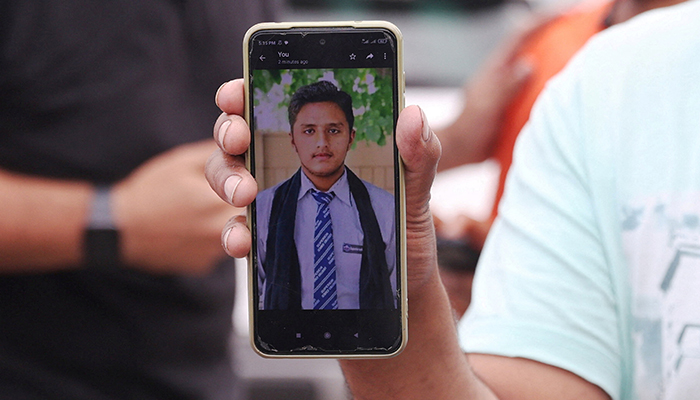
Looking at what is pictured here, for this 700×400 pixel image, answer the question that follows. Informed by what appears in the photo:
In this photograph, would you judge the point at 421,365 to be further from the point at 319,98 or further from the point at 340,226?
the point at 319,98

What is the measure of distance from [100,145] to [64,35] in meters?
0.17

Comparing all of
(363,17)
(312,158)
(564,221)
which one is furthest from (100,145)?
(363,17)

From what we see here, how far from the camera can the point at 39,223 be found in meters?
1.01

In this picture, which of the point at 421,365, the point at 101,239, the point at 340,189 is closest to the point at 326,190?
the point at 340,189

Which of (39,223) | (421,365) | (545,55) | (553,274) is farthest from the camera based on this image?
(545,55)

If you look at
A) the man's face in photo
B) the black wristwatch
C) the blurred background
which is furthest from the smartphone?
the blurred background

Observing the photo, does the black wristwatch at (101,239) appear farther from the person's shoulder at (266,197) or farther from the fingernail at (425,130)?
the fingernail at (425,130)

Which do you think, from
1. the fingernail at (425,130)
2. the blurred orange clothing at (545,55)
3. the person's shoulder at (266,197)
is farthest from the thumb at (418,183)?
the blurred orange clothing at (545,55)

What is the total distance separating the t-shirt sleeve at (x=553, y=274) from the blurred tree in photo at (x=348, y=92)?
0.30 meters

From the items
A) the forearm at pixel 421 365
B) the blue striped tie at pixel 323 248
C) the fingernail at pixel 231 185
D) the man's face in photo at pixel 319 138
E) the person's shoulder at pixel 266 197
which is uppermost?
the man's face in photo at pixel 319 138

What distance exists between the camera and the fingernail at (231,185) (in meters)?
0.62

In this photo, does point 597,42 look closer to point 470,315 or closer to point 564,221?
point 564,221

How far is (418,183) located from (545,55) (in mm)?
1209

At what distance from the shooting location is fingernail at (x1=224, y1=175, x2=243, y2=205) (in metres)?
0.62
